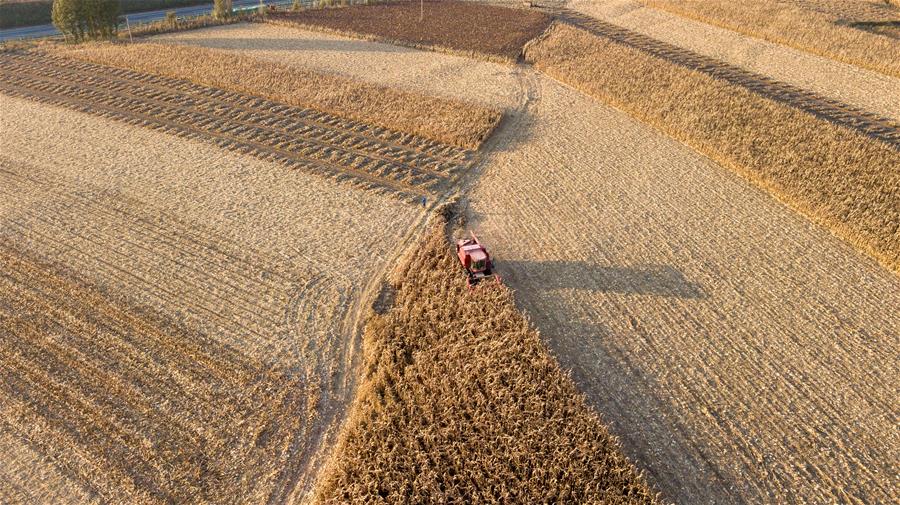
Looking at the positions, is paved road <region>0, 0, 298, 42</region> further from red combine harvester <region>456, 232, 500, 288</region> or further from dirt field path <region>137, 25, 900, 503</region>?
red combine harvester <region>456, 232, 500, 288</region>

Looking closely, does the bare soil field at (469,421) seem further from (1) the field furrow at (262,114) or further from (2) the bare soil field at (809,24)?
(2) the bare soil field at (809,24)

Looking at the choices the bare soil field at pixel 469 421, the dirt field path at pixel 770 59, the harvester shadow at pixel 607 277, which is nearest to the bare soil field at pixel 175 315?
the bare soil field at pixel 469 421

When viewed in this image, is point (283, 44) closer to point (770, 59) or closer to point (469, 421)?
point (770, 59)

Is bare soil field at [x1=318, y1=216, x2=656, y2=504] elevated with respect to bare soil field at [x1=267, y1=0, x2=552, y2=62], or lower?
lower

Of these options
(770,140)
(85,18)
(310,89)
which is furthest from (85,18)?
(770,140)

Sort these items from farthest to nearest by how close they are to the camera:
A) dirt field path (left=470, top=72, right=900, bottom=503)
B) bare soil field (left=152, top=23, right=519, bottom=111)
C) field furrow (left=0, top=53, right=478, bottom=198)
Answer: bare soil field (left=152, top=23, right=519, bottom=111) < field furrow (left=0, top=53, right=478, bottom=198) < dirt field path (left=470, top=72, right=900, bottom=503)

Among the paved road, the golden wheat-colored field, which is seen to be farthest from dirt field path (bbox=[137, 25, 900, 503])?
the paved road
